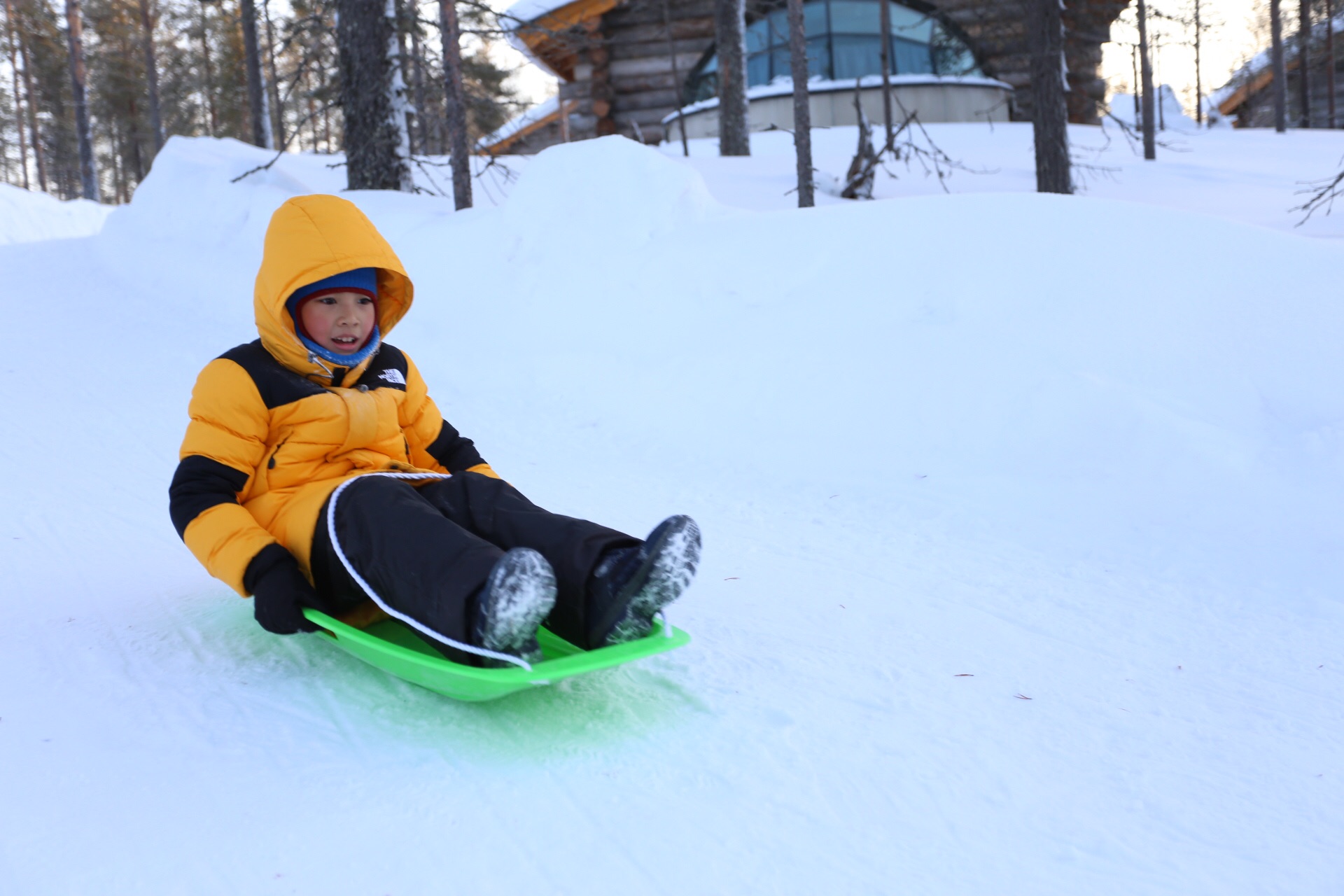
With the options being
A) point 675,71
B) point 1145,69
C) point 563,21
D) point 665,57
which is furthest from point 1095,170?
point 563,21

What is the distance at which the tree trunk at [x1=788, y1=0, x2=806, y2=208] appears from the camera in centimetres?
686

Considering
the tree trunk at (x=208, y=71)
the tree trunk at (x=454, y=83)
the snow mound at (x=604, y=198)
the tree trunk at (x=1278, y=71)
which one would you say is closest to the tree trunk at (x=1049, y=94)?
the snow mound at (x=604, y=198)

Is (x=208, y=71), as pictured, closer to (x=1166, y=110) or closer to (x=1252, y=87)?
(x=1166, y=110)

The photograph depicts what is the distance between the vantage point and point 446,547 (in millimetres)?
1788

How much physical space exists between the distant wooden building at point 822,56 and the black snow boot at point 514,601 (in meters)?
13.5

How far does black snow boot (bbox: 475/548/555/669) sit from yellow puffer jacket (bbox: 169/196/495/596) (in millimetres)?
607

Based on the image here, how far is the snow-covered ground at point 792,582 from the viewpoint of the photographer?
1509 millimetres

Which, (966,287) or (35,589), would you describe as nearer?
(35,589)

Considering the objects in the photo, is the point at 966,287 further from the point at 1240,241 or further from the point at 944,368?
the point at 1240,241

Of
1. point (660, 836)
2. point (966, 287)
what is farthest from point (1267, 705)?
point (966, 287)

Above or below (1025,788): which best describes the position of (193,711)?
above

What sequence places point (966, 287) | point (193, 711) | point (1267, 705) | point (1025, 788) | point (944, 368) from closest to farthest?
1. point (1025, 788)
2. point (193, 711)
3. point (1267, 705)
4. point (944, 368)
5. point (966, 287)

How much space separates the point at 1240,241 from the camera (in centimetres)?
416

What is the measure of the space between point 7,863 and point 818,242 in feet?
14.3
